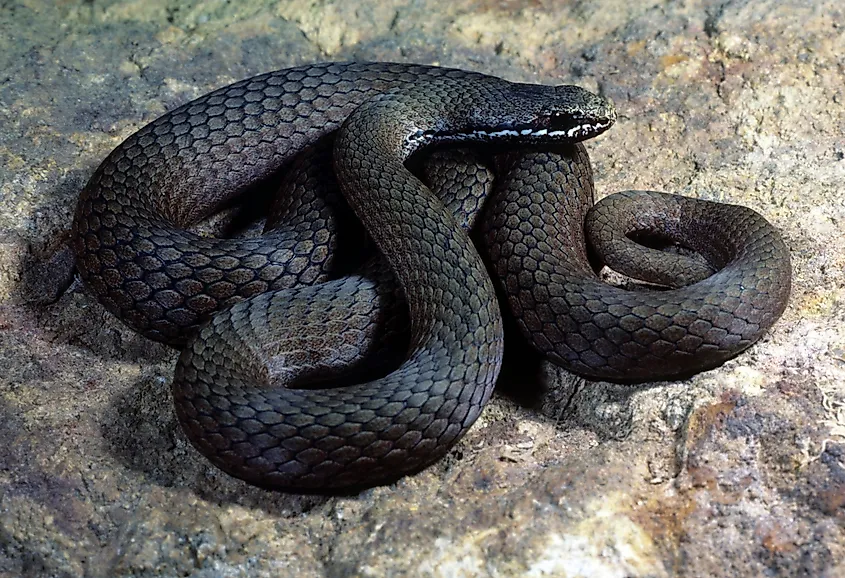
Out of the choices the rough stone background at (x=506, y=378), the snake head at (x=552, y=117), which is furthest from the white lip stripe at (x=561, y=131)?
the rough stone background at (x=506, y=378)

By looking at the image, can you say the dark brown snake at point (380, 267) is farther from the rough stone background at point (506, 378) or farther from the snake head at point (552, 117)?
the rough stone background at point (506, 378)

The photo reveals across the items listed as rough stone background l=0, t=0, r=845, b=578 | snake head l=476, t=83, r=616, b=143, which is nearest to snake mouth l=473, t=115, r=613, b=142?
snake head l=476, t=83, r=616, b=143

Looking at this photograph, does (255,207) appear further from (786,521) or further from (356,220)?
(786,521)

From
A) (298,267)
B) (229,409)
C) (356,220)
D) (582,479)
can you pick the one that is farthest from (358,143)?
(582,479)

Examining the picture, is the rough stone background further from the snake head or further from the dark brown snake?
the snake head

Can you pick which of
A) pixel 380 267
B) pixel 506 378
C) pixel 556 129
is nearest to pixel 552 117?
pixel 556 129

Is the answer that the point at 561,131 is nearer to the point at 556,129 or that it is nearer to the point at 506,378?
the point at 556,129
